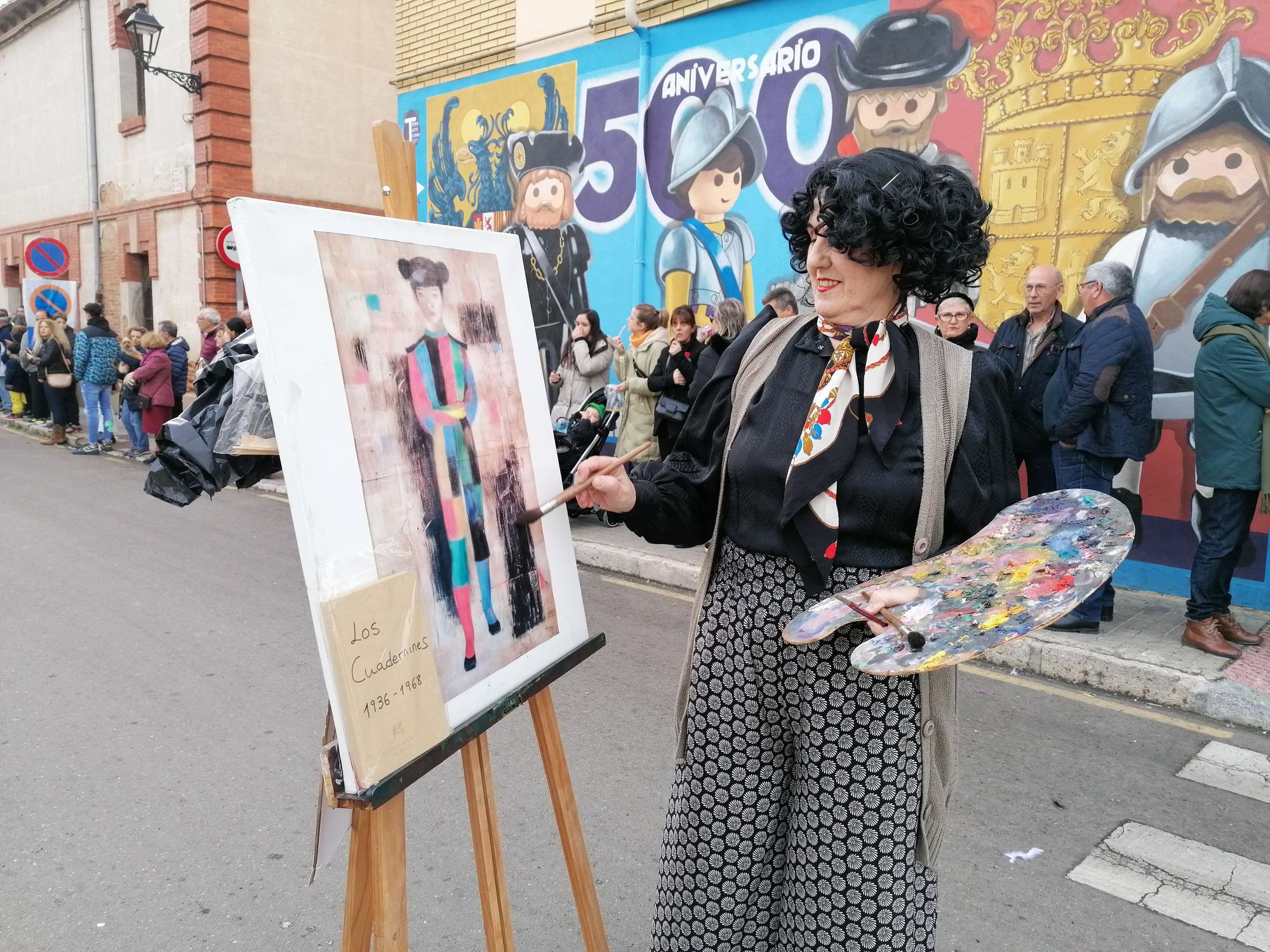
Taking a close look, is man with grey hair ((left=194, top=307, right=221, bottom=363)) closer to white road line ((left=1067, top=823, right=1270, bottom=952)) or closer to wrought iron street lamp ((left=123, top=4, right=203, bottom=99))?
wrought iron street lamp ((left=123, top=4, right=203, bottom=99))

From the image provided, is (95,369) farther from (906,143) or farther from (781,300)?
(906,143)

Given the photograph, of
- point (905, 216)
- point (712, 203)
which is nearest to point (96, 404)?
point (712, 203)

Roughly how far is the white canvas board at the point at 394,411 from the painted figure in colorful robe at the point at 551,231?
24.0 feet

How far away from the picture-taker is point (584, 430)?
6965 mm

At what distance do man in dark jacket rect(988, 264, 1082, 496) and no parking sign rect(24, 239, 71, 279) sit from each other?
11.9m

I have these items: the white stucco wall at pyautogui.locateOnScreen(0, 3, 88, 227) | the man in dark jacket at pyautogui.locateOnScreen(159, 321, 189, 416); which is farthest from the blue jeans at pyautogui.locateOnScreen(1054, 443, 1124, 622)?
the white stucco wall at pyautogui.locateOnScreen(0, 3, 88, 227)

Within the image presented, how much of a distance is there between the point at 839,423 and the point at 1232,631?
408 centimetres

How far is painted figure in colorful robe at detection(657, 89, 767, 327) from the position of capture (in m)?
7.79

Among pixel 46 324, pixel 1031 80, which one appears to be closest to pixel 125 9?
pixel 46 324

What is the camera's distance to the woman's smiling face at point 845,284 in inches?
66.1

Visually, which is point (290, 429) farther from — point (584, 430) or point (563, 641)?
point (584, 430)

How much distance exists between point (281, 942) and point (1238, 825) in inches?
121

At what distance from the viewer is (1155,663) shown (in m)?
4.34

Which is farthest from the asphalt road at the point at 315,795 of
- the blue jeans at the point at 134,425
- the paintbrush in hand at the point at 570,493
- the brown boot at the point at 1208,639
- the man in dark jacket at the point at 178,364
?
the blue jeans at the point at 134,425
